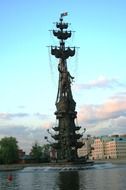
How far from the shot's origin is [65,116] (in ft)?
394

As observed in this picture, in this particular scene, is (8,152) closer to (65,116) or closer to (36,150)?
(36,150)

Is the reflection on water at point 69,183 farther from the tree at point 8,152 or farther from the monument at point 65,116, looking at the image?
the tree at point 8,152

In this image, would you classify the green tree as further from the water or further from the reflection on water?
the reflection on water

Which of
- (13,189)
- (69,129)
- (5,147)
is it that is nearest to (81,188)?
(13,189)

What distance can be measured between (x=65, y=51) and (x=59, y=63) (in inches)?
147

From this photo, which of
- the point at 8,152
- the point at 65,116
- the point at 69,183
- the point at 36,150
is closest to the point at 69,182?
the point at 69,183

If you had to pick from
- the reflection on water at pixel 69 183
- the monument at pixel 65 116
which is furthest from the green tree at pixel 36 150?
the reflection on water at pixel 69 183

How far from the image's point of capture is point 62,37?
12700 cm

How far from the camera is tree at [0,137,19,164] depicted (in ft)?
566

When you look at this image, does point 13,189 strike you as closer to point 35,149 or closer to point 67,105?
point 67,105

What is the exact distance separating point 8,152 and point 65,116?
58689mm

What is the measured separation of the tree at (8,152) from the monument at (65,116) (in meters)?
54.4

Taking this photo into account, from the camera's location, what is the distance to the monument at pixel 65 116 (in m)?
119

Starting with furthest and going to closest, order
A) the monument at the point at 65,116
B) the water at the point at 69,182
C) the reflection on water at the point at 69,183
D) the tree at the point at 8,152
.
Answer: the tree at the point at 8,152, the monument at the point at 65,116, the water at the point at 69,182, the reflection on water at the point at 69,183
